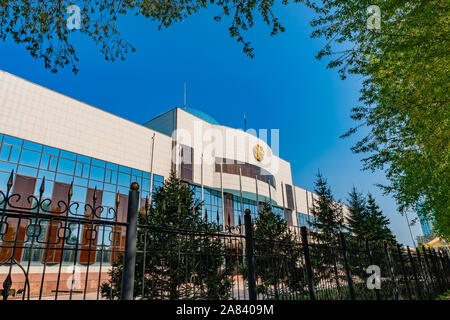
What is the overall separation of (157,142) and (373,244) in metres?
23.7

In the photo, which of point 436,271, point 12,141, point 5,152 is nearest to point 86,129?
point 12,141

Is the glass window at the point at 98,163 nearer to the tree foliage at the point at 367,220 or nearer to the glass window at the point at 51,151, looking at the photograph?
the glass window at the point at 51,151

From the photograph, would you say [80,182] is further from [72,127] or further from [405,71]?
[405,71]

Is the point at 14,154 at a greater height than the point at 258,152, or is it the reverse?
the point at 258,152

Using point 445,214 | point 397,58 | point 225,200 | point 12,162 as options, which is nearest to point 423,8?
point 397,58

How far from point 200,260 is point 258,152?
1468 inches

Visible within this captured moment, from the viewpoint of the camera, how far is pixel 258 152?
134 feet

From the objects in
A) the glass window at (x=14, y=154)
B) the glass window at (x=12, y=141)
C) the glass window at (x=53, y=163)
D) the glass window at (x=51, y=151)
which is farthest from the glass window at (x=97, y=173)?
the glass window at (x=12, y=141)

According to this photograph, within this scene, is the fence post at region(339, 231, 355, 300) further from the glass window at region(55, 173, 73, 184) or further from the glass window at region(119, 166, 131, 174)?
the glass window at region(119, 166, 131, 174)
